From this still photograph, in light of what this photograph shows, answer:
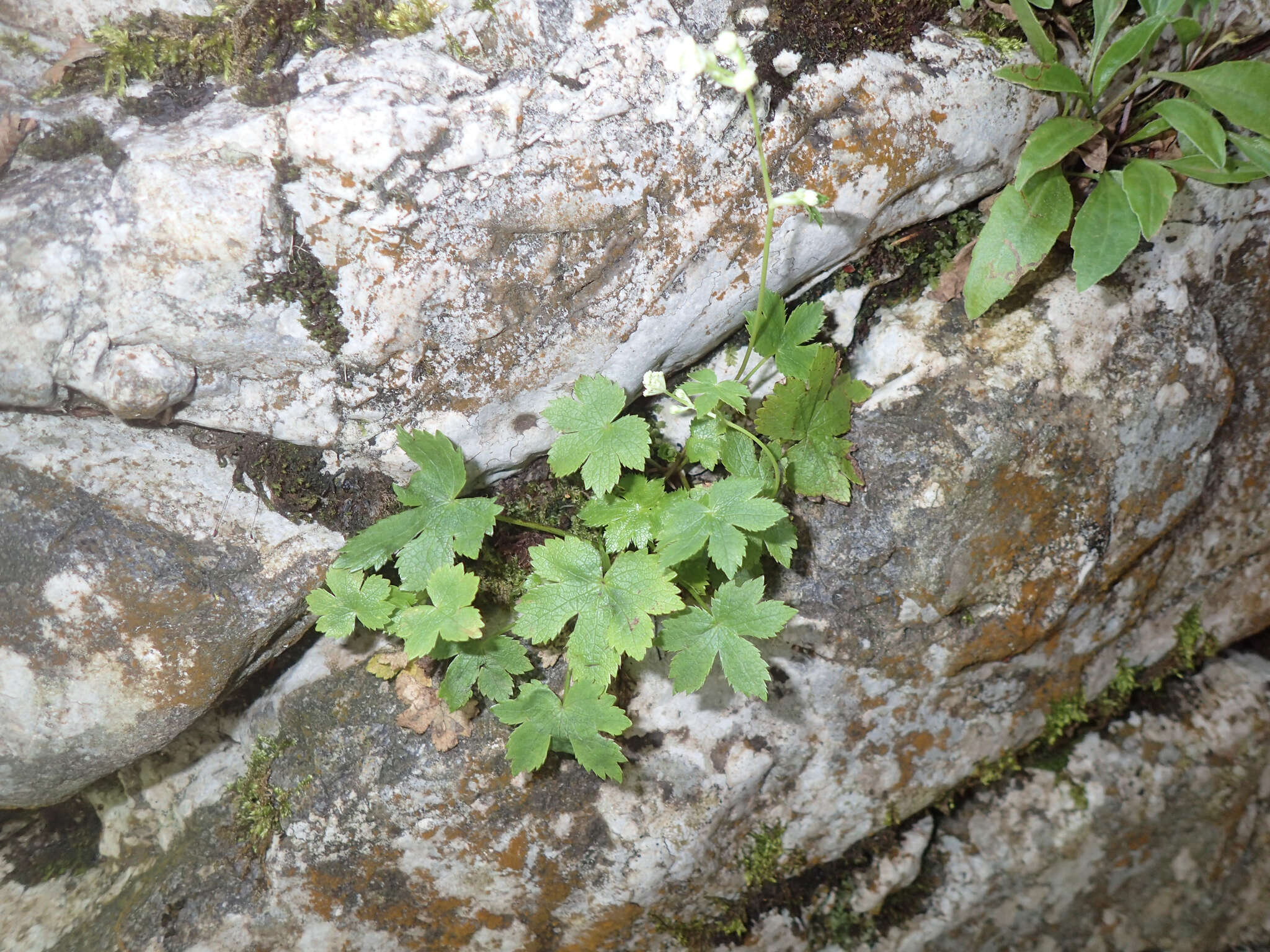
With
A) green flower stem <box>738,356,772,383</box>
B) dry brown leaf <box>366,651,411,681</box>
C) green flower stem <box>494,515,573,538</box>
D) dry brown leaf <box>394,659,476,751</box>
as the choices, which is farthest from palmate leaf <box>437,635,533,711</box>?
green flower stem <box>738,356,772,383</box>

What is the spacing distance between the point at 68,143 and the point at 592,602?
2.24 m

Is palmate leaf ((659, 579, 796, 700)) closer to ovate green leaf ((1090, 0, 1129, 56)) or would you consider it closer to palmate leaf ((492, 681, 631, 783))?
palmate leaf ((492, 681, 631, 783))

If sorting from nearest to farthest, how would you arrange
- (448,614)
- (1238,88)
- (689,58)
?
(689,58) < (1238,88) < (448,614)

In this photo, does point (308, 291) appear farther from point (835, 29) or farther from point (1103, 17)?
point (1103, 17)

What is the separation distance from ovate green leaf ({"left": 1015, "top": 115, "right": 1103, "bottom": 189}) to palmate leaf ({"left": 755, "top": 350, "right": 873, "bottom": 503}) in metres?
0.87

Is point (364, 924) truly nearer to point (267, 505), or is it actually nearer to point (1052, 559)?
point (267, 505)

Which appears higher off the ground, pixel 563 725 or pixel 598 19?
pixel 598 19

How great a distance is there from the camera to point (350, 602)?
2.64 m

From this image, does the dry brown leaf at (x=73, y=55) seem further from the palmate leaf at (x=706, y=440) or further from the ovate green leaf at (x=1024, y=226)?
the ovate green leaf at (x=1024, y=226)

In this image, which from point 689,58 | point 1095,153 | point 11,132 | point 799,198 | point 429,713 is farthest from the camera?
point 429,713

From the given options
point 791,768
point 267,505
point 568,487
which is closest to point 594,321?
point 568,487

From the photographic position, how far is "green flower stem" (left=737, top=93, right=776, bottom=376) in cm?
213

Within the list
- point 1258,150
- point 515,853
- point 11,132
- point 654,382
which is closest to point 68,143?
point 11,132

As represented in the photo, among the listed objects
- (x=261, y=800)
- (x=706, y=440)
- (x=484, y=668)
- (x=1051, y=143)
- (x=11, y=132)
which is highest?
(x=1051, y=143)
